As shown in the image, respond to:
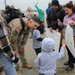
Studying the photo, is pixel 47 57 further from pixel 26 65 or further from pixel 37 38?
pixel 26 65

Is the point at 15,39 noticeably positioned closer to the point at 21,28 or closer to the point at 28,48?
the point at 21,28

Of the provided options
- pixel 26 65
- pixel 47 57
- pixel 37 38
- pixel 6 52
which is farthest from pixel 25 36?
pixel 6 52

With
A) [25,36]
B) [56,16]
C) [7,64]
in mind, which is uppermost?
[56,16]

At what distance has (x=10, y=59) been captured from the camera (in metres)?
2.88

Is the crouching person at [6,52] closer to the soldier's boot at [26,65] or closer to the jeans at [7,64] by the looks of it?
the jeans at [7,64]

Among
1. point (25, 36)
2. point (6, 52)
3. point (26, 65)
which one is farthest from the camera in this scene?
point (26, 65)

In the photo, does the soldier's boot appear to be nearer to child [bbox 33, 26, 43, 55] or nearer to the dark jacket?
child [bbox 33, 26, 43, 55]

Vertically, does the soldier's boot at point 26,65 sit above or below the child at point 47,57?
below

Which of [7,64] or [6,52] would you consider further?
[7,64]

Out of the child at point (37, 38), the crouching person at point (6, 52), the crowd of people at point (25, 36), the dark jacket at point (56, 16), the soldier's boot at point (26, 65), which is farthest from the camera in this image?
the dark jacket at point (56, 16)

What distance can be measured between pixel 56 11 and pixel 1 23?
2.04m

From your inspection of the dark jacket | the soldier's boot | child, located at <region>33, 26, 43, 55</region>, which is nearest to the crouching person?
child, located at <region>33, 26, 43, 55</region>

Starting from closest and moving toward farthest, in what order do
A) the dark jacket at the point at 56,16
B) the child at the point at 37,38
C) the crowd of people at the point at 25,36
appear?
Answer: the crowd of people at the point at 25,36 < the child at the point at 37,38 < the dark jacket at the point at 56,16

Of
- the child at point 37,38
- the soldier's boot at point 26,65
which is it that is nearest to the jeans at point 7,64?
the child at point 37,38
